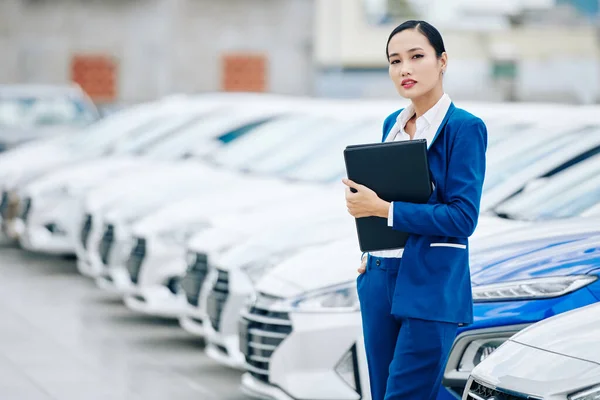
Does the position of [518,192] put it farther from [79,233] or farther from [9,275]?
[9,275]

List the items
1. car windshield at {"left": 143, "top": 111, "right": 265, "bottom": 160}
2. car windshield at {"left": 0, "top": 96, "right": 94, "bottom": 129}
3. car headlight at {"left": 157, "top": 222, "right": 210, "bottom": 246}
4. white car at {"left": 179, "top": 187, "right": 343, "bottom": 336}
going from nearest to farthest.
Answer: white car at {"left": 179, "top": 187, "right": 343, "bottom": 336} → car headlight at {"left": 157, "top": 222, "right": 210, "bottom": 246} → car windshield at {"left": 143, "top": 111, "right": 265, "bottom": 160} → car windshield at {"left": 0, "top": 96, "right": 94, "bottom": 129}

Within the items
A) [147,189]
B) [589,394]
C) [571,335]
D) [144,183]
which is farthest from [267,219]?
[589,394]

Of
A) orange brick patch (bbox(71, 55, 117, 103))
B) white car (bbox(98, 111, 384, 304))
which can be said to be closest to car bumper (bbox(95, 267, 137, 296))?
white car (bbox(98, 111, 384, 304))

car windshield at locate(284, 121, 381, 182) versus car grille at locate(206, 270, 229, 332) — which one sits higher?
car windshield at locate(284, 121, 381, 182)

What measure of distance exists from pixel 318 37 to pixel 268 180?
33226mm

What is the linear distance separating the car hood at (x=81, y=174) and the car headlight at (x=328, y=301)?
6.24 m

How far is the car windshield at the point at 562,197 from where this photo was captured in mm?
6535

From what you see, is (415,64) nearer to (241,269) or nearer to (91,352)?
(241,269)

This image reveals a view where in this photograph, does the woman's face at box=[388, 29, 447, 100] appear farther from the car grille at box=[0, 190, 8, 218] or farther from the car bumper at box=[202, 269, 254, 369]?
the car grille at box=[0, 190, 8, 218]

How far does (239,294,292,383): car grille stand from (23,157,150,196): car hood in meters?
6.02

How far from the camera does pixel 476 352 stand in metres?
5.22

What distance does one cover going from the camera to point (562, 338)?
410 cm

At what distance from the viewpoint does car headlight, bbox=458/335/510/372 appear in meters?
5.20

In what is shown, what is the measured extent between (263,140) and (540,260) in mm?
6330
